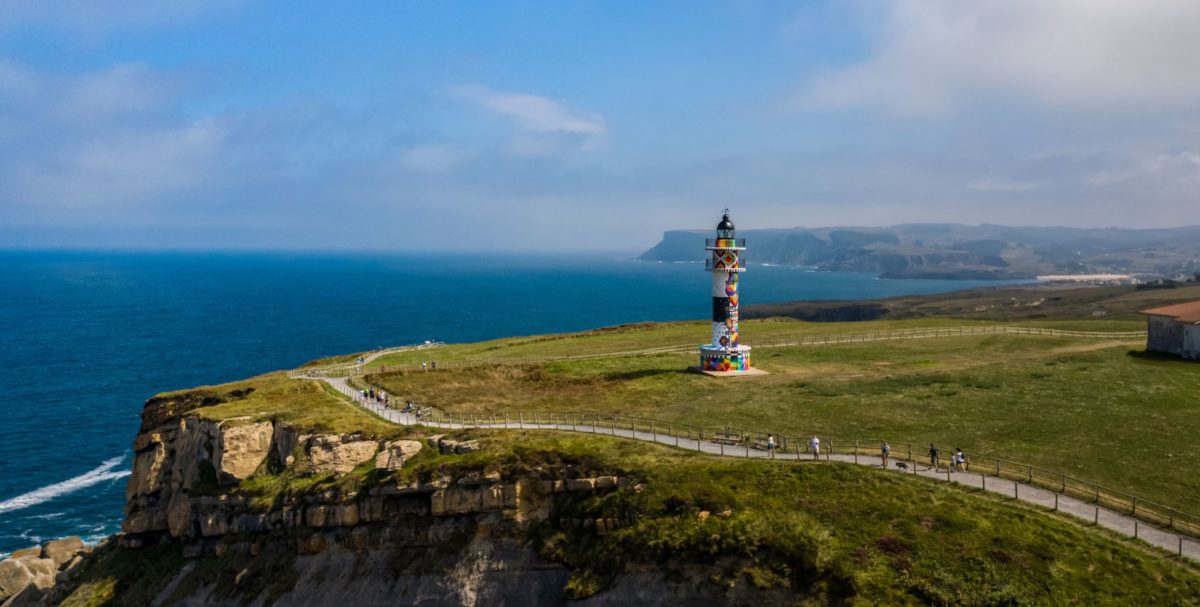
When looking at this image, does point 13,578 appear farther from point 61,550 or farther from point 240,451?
point 240,451

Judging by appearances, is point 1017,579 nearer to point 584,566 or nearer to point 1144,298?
point 584,566

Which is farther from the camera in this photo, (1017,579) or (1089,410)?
(1089,410)

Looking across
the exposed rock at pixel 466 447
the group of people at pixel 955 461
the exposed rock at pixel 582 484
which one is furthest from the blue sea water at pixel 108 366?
the exposed rock at pixel 582 484

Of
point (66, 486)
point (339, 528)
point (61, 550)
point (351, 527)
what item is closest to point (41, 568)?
point (61, 550)

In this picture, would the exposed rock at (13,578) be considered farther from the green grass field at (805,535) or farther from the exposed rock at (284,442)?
the green grass field at (805,535)

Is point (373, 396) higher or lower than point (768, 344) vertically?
lower

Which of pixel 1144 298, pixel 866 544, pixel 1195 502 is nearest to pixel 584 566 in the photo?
pixel 866 544
